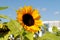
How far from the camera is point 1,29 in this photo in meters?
0.77

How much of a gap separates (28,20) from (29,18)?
0.04m

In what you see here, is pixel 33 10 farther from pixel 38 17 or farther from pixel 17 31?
pixel 17 31

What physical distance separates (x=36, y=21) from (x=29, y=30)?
0.11 m

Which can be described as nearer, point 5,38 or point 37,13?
point 5,38

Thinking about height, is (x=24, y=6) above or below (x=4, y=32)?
above

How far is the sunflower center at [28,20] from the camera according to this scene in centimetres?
87

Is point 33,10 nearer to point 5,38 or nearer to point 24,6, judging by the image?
point 24,6

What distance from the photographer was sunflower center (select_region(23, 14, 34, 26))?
868mm

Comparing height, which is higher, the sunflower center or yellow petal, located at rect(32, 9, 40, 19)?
yellow petal, located at rect(32, 9, 40, 19)

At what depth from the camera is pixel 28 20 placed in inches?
35.1

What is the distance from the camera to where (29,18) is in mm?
925

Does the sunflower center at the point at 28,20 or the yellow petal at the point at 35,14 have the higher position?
the yellow petal at the point at 35,14

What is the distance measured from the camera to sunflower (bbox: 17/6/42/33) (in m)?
0.83

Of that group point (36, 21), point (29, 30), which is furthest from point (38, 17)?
point (29, 30)
